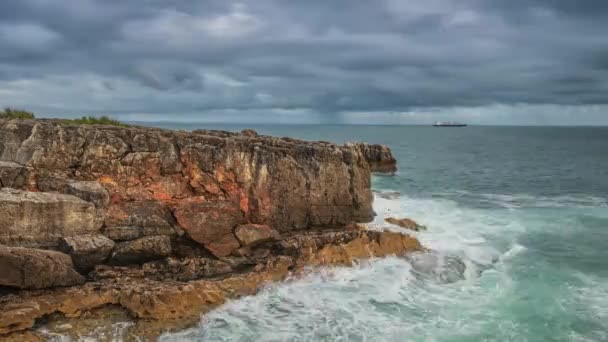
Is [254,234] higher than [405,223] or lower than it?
higher

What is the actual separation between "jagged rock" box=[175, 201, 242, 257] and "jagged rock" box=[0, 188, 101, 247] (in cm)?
419

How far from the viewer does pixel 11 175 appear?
69.4ft

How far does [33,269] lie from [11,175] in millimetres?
6311

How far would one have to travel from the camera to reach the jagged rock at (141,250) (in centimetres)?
2003

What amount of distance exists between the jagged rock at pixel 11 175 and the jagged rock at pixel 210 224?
685 centimetres

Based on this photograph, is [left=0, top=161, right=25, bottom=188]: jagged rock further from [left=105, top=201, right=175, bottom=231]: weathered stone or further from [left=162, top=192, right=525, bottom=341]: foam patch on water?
[left=162, top=192, right=525, bottom=341]: foam patch on water

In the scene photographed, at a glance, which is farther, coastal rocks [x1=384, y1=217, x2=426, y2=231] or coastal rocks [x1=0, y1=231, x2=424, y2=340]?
coastal rocks [x1=384, y1=217, x2=426, y2=231]

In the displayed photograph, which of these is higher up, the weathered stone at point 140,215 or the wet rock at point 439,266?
the weathered stone at point 140,215

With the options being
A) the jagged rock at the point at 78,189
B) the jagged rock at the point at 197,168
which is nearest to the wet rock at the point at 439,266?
the jagged rock at the point at 197,168

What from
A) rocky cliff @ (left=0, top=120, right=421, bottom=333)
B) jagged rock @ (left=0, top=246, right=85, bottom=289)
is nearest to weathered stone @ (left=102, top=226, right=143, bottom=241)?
rocky cliff @ (left=0, top=120, right=421, bottom=333)

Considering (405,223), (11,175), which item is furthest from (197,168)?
(405,223)

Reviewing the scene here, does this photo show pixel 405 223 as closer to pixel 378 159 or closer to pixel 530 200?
pixel 530 200

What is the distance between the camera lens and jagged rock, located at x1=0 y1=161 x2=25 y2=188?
830 inches

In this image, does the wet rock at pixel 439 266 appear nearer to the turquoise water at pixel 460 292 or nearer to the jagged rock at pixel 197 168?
the turquoise water at pixel 460 292
